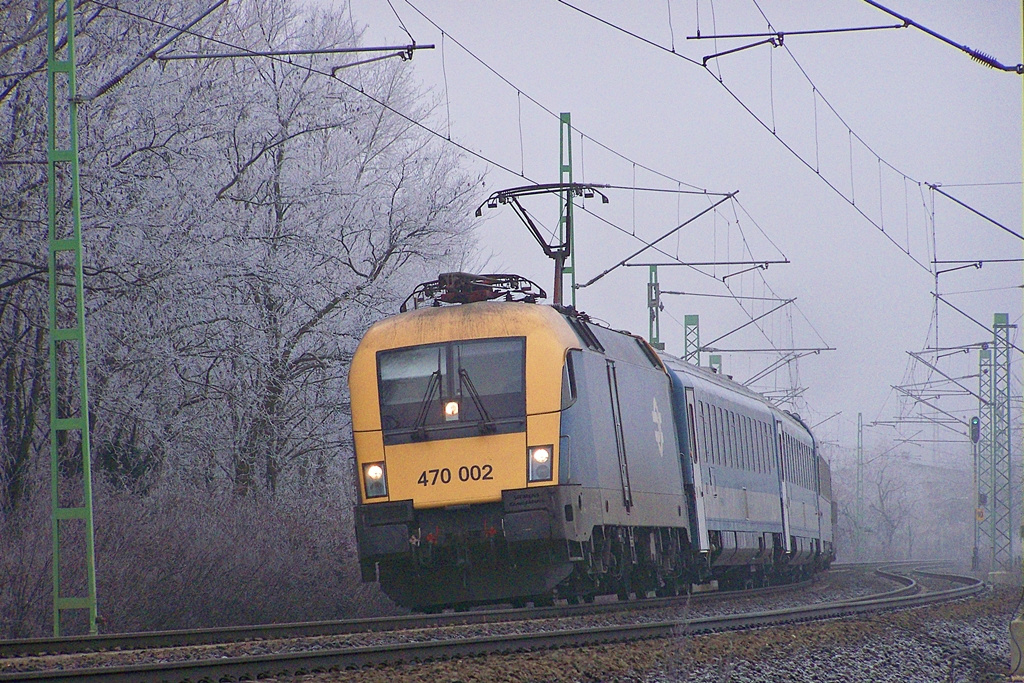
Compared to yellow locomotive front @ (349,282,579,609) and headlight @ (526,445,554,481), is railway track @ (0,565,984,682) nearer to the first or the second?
yellow locomotive front @ (349,282,579,609)

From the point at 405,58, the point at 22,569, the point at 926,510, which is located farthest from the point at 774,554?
the point at 926,510

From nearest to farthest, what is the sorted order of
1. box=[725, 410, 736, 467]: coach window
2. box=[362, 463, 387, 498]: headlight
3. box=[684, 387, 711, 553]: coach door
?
box=[362, 463, 387, 498]: headlight → box=[684, 387, 711, 553]: coach door → box=[725, 410, 736, 467]: coach window

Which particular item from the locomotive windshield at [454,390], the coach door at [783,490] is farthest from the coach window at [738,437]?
the locomotive windshield at [454,390]

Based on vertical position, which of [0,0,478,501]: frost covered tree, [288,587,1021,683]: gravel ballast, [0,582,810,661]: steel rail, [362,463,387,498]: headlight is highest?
[0,0,478,501]: frost covered tree

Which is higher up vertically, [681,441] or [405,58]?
[405,58]

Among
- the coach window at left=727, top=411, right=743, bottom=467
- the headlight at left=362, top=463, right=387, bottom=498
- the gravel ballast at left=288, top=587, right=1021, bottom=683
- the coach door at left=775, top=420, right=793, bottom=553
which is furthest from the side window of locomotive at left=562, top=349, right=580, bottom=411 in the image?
the coach door at left=775, top=420, right=793, bottom=553

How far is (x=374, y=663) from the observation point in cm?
953

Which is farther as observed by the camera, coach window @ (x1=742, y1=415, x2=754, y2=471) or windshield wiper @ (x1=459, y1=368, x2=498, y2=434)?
Result: coach window @ (x1=742, y1=415, x2=754, y2=471)

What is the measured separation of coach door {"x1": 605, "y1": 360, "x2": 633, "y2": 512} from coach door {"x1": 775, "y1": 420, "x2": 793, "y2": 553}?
10.7 m

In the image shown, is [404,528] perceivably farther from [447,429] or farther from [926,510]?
[926,510]

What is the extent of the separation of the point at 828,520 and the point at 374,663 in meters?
26.9

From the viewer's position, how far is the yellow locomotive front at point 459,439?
13867 mm

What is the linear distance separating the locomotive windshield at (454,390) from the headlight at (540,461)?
273 mm

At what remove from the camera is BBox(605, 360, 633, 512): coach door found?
15.7 meters
